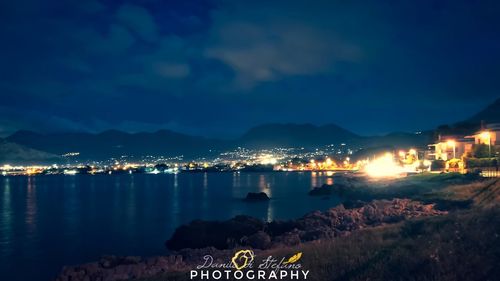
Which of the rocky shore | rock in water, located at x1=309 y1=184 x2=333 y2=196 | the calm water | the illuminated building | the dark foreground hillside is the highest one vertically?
the illuminated building

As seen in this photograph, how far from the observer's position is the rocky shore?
1905 cm

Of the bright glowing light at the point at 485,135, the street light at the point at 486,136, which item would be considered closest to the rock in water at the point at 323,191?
the street light at the point at 486,136

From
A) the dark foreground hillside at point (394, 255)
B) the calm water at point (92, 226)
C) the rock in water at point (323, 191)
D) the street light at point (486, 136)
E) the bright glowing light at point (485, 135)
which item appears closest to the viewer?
the dark foreground hillside at point (394, 255)

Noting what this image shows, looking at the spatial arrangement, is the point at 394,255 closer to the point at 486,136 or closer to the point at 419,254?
the point at 419,254

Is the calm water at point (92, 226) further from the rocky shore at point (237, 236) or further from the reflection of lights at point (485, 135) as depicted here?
the reflection of lights at point (485, 135)

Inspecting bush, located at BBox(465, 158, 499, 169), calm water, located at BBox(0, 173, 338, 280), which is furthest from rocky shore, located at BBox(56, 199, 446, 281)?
bush, located at BBox(465, 158, 499, 169)

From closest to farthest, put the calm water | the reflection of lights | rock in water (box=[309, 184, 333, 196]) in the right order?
1. the calm water
2. the reflection of lights
3. rock in water (box=[309, 184, 333, 196])

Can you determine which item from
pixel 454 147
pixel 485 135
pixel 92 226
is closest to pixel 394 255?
pixel 92 226

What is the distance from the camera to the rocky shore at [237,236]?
19.0 metres

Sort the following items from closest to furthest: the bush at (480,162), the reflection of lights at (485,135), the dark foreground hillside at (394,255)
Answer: the dark foreground hillside at (394,255)
the bush at (480,162)
the reflection of lights at (485,135)

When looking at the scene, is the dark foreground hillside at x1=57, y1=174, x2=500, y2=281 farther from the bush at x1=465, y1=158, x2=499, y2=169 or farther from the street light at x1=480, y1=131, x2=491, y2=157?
the street light at x1=480, y1=131, x2=491, y2=157

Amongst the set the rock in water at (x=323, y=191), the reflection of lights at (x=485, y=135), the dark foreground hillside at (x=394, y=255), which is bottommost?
the rock in water at (x=323, y=191)

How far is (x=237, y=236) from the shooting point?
2855 centimetres

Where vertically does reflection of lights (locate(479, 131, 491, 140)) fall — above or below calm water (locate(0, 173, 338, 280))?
above
